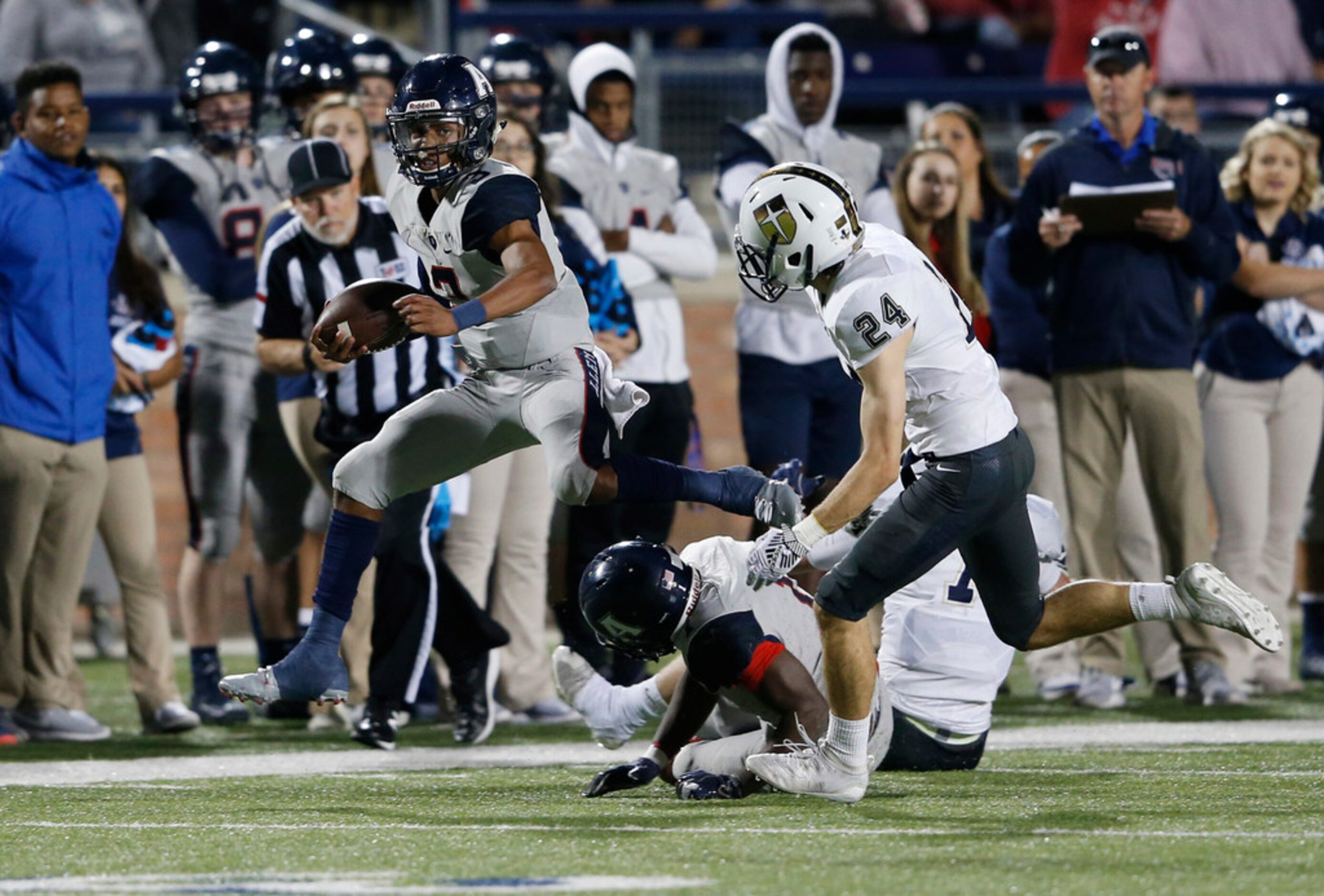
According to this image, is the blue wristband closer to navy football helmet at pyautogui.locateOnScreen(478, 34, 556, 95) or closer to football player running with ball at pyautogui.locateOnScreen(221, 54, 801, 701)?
football player running with ball at pyautogui.locateOnScreen(221, 54, 801, 701)

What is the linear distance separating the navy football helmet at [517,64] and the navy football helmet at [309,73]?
0.53 metres

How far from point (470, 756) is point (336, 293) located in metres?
1.51

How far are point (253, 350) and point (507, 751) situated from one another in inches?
75.1

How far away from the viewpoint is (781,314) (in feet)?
25.9

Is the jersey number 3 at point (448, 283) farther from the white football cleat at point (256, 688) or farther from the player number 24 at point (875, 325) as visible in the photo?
the player number 24 at point (875, 325)

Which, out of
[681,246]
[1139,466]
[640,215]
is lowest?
[1139,466]

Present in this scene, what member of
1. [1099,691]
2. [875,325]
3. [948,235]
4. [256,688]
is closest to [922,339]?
[875,325]

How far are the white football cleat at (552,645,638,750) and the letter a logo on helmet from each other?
4.40ft

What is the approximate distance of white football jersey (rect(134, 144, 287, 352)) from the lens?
7730 millimetres

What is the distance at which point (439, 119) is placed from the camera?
5.60 metres

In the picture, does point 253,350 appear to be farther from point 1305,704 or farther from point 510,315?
point 1305,704

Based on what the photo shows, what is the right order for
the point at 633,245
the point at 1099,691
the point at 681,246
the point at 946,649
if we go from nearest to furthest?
1. the point at 946,649
2. the point at 1099,691
3. the point at 633,245
4. the point at 681,246

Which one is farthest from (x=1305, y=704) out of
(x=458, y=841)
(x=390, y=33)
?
(x=390, y=33)

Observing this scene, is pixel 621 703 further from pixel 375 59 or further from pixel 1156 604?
pixel 375 59
